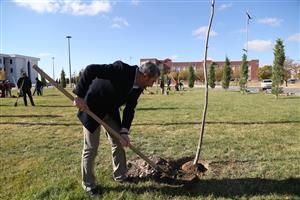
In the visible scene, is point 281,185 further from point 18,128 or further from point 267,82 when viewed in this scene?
point 267,82

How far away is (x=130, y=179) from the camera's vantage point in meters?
4.95

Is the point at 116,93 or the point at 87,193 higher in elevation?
the point at 116,93

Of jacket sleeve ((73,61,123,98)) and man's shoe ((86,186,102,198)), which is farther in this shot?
man's shoe ((86,186,102,198))

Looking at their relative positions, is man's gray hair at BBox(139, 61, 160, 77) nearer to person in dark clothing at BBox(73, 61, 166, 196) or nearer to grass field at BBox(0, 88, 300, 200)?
person in dark clothing at BBox(73, 61, 166, 196)

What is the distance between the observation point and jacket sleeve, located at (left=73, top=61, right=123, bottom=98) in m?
3.97

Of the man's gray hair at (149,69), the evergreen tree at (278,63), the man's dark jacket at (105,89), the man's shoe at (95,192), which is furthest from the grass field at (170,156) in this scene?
the evergreen tree at (278,63)

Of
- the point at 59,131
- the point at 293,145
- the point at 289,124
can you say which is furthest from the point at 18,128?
the point at 289,124

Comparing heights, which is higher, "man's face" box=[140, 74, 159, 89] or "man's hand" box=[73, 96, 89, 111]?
"man's face" box=[140, 74, 159, 89]

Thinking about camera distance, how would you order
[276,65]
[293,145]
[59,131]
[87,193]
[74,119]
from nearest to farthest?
[87,193] < [293,145] < [59,131] < [74,119] < [276,65]

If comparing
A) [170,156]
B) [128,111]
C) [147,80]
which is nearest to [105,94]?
[128,111]

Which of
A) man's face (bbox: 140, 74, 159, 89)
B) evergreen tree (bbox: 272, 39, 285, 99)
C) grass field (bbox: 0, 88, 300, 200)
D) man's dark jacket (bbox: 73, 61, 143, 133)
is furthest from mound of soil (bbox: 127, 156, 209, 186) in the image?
evergreen tree (bbox: 272, 39, 285, 99)

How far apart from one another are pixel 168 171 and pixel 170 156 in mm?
1321

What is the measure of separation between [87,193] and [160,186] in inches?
40.1

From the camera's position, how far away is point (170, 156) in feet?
20.7
